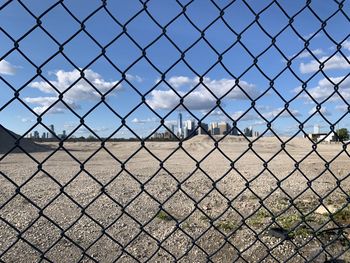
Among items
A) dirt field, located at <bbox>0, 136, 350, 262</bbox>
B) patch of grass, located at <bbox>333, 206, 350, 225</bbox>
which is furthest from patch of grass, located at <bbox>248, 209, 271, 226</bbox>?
patch of grass, located at <bbox>333, 206, 350, 225</bbox>

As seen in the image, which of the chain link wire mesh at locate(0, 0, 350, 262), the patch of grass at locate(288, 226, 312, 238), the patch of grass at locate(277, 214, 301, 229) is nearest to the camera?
the chain link wire mesh at locate(0, 0, 350, 262)

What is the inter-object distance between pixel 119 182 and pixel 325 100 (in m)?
6.10

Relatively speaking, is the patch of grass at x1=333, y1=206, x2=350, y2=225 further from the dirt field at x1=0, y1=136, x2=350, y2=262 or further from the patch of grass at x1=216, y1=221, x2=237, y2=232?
the patch of grass at x1=216, y1=221, x2=237, y2=232

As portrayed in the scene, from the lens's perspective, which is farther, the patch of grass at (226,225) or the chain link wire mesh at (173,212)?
the patch of grass at (226,225)

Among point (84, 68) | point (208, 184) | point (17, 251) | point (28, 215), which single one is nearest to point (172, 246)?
point (17, 251)

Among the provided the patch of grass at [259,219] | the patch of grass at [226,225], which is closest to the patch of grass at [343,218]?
the patch of grass at [259,219]

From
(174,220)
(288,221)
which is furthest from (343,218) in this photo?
(174,220)

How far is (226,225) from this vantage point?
485 cm

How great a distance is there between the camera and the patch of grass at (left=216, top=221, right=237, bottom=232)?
15.7ft

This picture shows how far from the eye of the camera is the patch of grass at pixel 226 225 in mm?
4780

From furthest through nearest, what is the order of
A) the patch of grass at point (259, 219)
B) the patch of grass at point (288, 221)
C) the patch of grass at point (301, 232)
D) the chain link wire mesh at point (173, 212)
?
the patch of grass at point (259, 219) → the patch of grass at point (288, 221) → the patch of grass at point (301, 232) → the chain link wire mesh at point (173, 212)

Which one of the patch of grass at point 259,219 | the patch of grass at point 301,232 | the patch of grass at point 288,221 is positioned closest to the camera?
the patch of grass at point 301,232

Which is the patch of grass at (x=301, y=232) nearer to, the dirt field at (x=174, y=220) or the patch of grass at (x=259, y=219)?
the dirt field at (x=174, y=220)

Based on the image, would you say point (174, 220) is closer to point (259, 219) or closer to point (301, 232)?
point (301, 232)
